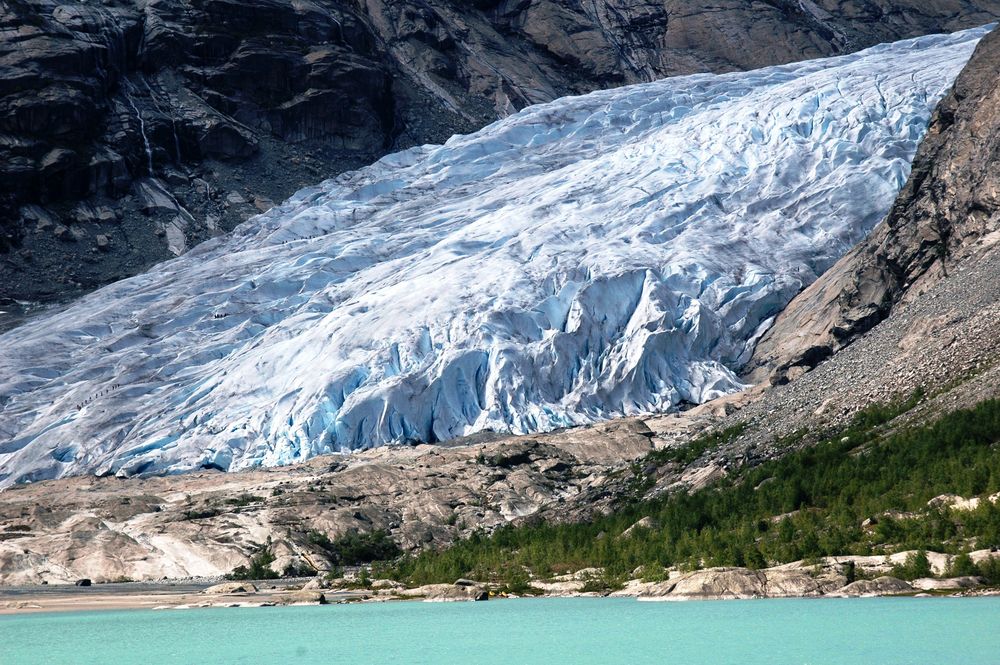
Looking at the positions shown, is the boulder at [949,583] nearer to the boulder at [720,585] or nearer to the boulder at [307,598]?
the boulder at [720,585]

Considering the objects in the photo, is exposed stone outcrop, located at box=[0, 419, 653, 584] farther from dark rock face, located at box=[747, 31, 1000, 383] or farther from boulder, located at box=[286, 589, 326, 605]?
dark rock face, located at box=[747, 31, 1000, 383]

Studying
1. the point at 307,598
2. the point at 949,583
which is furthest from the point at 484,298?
the point at 949,583

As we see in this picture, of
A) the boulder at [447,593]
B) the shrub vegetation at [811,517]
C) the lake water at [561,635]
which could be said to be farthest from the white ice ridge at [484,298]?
the lake water at [561,635]

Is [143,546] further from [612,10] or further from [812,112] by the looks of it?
[612,10]

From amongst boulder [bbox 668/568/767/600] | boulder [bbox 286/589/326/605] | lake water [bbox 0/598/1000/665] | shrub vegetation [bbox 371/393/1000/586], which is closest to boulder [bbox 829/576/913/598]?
shrub vegetation [bbox 371/393/1000/586]

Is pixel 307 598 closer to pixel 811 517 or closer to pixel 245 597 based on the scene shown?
pixel 245 597

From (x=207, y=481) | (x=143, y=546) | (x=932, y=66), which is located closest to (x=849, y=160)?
(x=932, y=66)
